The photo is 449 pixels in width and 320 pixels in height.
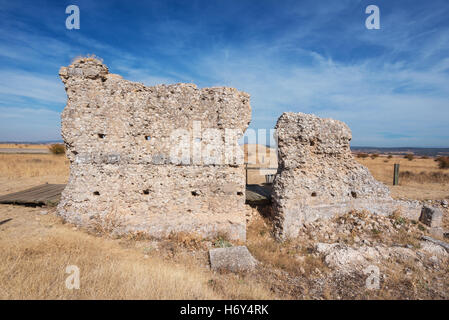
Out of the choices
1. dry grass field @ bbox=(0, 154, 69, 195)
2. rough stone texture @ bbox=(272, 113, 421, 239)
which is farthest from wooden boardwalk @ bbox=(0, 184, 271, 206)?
dry grass field @ bbox=(0, 154, 69, 195)

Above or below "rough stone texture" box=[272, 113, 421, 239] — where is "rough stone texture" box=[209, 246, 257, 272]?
below

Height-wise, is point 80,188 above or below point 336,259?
above

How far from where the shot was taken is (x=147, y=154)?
600 cm

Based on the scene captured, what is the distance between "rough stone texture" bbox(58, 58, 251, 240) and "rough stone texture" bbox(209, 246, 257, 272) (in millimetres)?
921

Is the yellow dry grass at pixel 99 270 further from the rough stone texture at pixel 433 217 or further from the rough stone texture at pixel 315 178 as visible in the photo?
the rough stone texture at pixel 433 217

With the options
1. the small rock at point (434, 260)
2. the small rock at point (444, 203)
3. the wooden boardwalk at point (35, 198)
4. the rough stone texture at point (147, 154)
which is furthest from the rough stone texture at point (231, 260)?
the small rock at point (444, 203)

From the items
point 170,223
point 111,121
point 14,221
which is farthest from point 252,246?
point 14,221

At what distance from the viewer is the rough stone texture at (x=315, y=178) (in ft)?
21.5

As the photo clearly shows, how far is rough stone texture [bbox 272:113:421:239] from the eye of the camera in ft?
21.5

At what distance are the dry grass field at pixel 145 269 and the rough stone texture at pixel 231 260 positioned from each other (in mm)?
178

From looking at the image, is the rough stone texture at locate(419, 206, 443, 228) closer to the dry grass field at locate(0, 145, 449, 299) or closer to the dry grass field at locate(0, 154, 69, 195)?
the dry grass field at locate(0, 145, 449, 299)

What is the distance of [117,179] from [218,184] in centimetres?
293

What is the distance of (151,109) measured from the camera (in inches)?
236

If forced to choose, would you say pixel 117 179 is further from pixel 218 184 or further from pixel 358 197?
pixel 358 197
